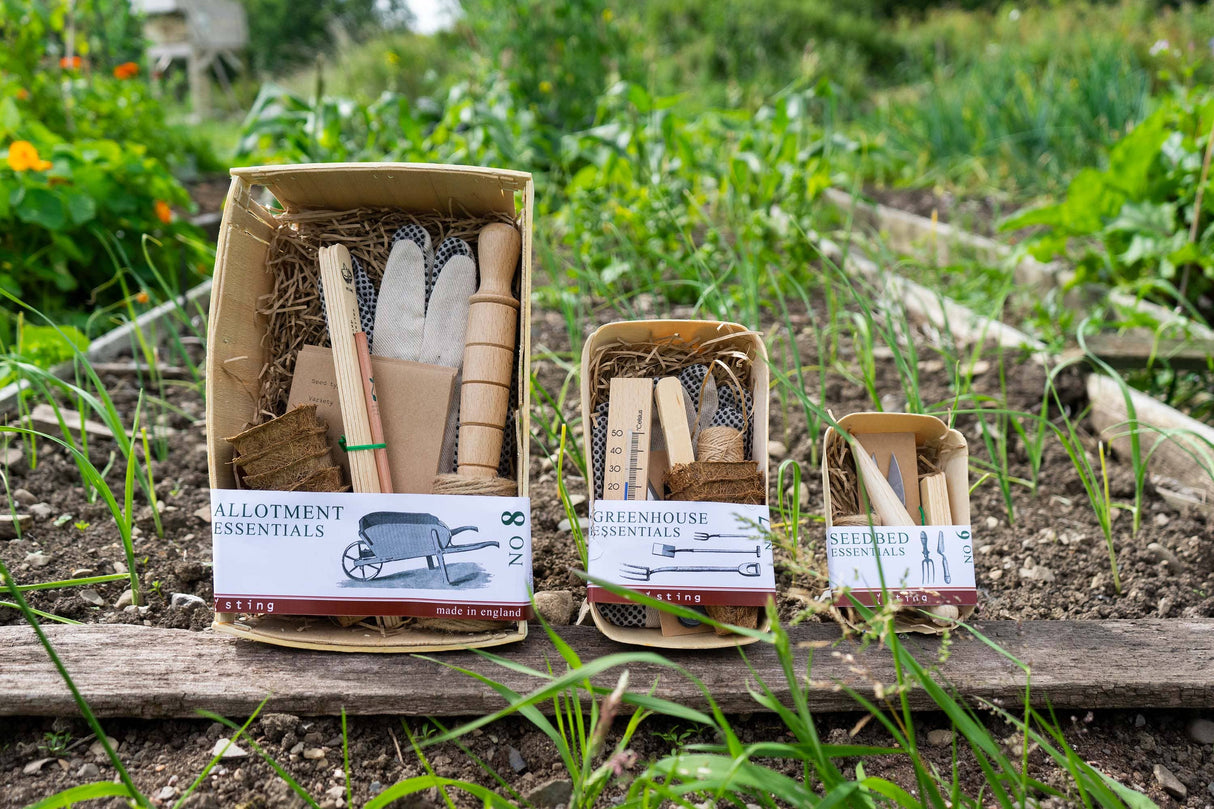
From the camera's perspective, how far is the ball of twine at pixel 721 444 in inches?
57.2

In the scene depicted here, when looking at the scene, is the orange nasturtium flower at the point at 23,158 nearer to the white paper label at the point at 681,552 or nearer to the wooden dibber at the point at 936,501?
the white paper label at the point at 681,552

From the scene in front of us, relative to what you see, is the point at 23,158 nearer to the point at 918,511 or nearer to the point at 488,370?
the point at 488,370

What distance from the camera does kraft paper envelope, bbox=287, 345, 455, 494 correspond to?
1.49 meters

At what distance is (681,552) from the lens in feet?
4.41

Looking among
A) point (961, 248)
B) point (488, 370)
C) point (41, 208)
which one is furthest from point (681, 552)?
point (961, 248)

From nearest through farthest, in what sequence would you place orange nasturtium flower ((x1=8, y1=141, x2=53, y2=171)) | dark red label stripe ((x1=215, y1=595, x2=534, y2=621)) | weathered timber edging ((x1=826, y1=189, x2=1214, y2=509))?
dark red label stripe ((x1=215, y1=595, x2=534, y2=621)) < weathered timber edging ((x1=826, y1=189, x2=1214, y2=509)) < orange nasturtium flower ((x1=8, y1=141, x2=53, y2=171))

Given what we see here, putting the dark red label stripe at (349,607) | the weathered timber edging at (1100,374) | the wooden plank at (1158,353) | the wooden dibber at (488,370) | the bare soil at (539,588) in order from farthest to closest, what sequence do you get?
the wooden plank at (1158,353), the weathered timber edging at (1100,374), the wooden dibber at (488,370), the dark red label stripe at (349,607), the bare soil at (539,588)

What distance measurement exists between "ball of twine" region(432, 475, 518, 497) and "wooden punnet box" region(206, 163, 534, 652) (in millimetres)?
48

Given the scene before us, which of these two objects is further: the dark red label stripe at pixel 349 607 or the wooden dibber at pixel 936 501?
the wooden dibber at pixel 936 501

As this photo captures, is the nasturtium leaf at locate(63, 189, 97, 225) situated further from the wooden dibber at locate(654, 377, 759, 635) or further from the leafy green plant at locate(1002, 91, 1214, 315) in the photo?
the leafy green plant at locate(1002, 91, 1214, 315)

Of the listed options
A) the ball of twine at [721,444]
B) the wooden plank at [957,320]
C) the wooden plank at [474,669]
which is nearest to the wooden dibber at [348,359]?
the wooden plank at [474,669]

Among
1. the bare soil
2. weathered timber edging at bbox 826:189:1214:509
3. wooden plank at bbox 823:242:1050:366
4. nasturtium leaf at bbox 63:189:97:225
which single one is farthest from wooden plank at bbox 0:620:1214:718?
nasturtium leaf at bbox 63:189:97:225

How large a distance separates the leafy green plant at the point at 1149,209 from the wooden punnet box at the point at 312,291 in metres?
A: 2.08

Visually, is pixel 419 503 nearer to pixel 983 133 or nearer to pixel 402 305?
pixel 402 305
